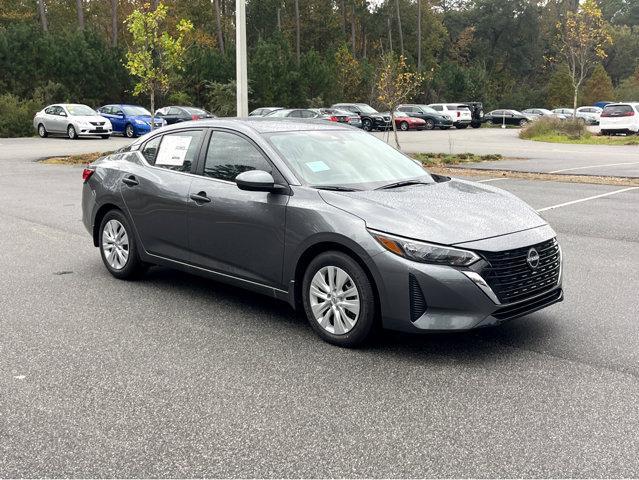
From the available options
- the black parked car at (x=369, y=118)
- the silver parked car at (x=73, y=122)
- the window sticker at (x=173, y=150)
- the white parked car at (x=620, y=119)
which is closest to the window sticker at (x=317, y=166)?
the window sticker at (x=173, y=150)

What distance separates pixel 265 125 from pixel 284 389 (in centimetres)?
253

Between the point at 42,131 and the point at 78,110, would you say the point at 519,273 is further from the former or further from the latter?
the point at 42,131

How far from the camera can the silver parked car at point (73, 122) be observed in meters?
31.6

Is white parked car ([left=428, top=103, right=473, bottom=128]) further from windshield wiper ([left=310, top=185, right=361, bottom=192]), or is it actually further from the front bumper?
the front bumper

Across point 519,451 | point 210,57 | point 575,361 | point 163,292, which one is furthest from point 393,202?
point 210,57

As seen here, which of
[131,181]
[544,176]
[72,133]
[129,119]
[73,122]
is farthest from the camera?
[129,119]

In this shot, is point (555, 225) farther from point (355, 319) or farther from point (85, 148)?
point (85, 148)

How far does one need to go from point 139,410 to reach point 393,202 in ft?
7.22

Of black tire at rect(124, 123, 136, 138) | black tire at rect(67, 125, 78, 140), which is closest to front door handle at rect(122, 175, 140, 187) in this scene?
black tire at rect(67, 125, 78, 140)

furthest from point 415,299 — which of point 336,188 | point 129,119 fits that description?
point 129,119

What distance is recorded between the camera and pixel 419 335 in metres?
5.29

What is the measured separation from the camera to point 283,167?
5461 millimetres

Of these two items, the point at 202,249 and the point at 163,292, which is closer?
the point at 202,249

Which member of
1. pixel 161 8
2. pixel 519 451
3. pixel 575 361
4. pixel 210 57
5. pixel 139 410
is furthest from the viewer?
pixel 210 57
